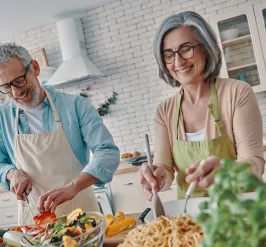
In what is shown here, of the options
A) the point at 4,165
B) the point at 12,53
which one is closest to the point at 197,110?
the point at 12,53

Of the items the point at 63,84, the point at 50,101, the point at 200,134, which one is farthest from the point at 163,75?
the point at 63,84

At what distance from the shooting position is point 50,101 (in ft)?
6.42

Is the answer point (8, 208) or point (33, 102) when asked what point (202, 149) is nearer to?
point (33, 102)

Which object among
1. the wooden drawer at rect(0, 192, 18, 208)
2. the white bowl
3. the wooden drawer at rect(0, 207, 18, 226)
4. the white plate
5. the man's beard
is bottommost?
the wooden drawer at rect(0, 207, 18, 226)

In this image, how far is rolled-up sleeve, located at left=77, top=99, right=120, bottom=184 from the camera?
1.73m

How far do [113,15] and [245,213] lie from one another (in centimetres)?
447

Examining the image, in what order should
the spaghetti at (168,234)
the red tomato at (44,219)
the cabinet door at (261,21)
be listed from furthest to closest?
the cabinet door at (261,21), the red tomato at (44,219), the spaghetti at (168,234)

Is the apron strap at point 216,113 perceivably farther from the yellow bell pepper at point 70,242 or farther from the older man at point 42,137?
the yellow bell pepper at point 70,242

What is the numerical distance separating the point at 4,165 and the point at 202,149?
1146mm

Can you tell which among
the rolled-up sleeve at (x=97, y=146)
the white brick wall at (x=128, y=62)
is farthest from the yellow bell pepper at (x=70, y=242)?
the white brick wall at (x=128, y=62)

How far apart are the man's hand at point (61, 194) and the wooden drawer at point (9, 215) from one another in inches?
121

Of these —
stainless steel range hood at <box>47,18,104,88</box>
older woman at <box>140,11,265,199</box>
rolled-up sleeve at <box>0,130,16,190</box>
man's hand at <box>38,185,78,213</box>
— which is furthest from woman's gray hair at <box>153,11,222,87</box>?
stainless steel range hood at <box>47,18,104,88</box>

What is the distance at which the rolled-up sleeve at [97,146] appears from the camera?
173 centimetres

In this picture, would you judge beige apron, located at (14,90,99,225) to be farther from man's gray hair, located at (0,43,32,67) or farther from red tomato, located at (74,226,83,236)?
red tomato, located at (74,226,83,236)
